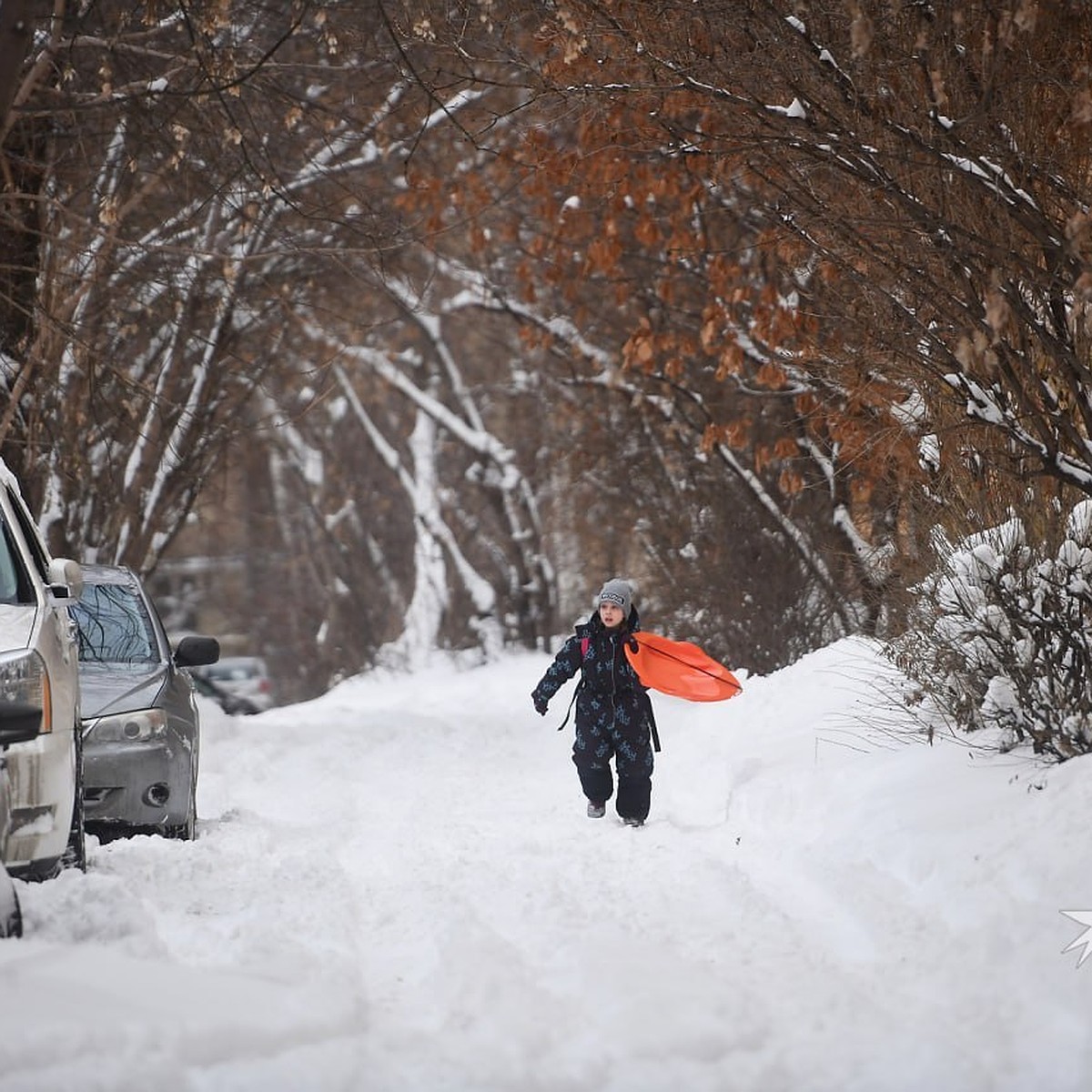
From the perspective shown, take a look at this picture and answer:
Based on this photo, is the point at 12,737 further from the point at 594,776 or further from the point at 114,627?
the point at 594,776

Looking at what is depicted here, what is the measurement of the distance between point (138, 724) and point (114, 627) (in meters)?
1.45

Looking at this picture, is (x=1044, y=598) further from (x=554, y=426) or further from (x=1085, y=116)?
(x=554, y=426)

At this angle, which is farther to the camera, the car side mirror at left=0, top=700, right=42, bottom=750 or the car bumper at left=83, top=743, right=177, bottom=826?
the car bumper at left=83, top=743, right=177, bottom=826

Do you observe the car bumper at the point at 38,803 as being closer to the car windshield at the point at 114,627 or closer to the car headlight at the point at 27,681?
the car headlight at the point at 27,681

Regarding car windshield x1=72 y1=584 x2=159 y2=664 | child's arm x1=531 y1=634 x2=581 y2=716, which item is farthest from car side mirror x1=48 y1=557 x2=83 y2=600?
child's arm x1=531 y1=634 x2=581 y2=716

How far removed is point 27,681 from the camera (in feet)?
19.6

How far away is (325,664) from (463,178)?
22.2 metres

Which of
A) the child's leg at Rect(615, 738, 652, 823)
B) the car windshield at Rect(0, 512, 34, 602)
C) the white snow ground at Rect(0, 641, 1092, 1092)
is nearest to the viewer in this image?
the white snow ground at Rect(0, 641, 1092, 1092)

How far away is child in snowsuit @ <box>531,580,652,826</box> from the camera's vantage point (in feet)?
30.1

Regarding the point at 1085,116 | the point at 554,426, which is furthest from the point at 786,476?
the point at 554,426

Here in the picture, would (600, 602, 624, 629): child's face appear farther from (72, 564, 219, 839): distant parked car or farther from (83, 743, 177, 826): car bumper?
(83, 743, 177, 826): car bumper

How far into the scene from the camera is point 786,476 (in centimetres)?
1273

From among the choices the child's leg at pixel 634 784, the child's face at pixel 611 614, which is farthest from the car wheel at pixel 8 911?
the child's face at pixel 611 614

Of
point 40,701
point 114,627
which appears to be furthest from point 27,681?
point 114,627
